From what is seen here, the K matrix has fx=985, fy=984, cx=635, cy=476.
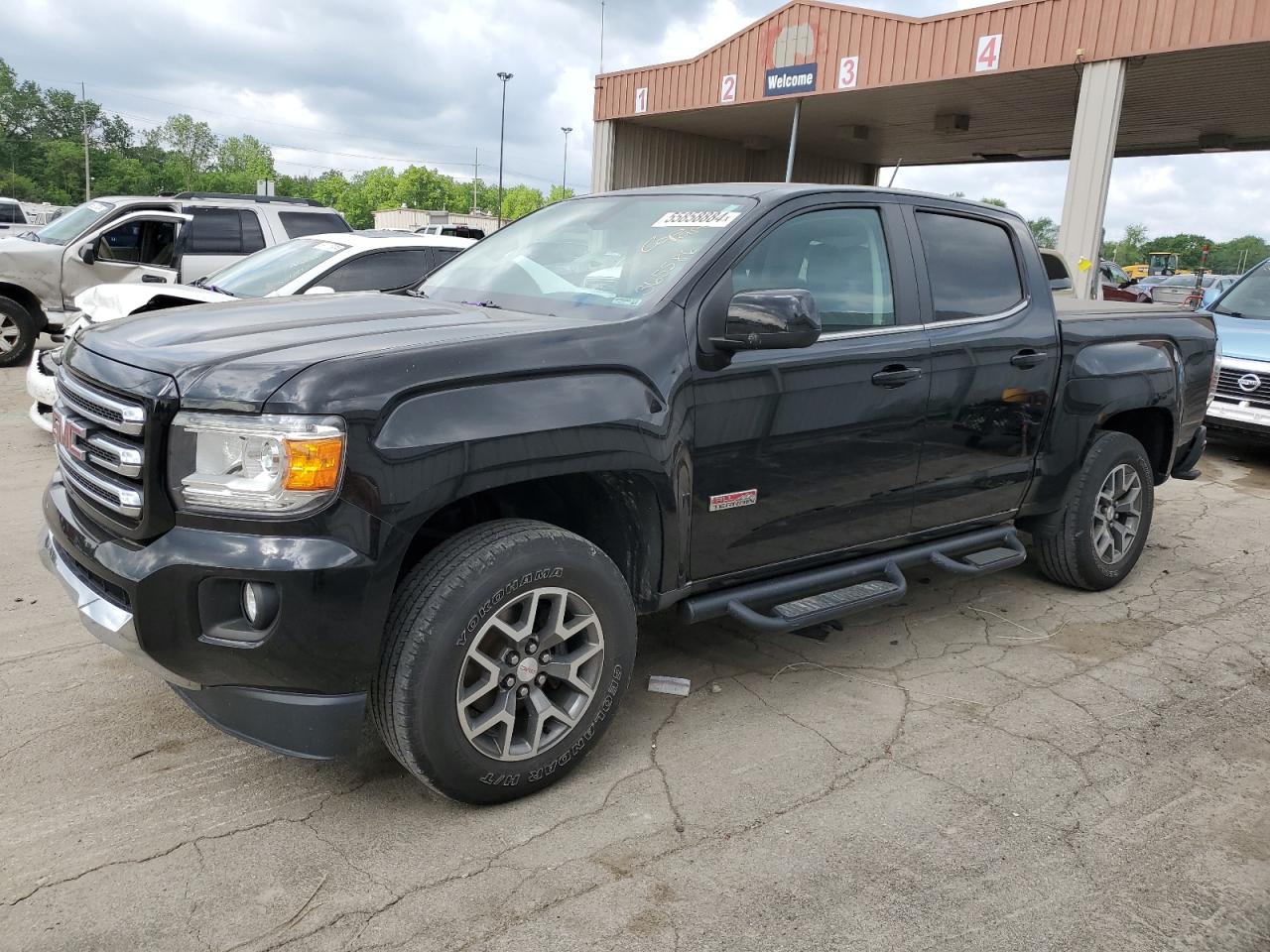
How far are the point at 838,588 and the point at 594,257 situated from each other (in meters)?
1.59

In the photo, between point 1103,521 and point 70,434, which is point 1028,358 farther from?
point 70,434

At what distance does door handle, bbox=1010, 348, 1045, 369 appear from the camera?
4.38 meters

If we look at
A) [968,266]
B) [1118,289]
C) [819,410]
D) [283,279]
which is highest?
[968,266]

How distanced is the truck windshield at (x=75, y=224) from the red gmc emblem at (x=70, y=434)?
9.27m

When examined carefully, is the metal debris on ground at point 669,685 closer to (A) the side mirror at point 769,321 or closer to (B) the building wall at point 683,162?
(A) the side mirror at point 769,321

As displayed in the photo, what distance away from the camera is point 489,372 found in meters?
2.77

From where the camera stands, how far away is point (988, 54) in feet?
51.2

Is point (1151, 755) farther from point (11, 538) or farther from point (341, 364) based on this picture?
point (11, 538)

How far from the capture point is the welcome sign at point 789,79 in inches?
726

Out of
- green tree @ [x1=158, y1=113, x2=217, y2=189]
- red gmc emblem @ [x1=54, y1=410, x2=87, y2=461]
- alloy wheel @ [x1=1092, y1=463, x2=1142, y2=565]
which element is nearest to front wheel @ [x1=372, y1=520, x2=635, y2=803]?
red gmc emblem @ [x1=54, y1=410, x2=87, y2=461]

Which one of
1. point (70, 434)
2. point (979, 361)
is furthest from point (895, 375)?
point (70, 434)

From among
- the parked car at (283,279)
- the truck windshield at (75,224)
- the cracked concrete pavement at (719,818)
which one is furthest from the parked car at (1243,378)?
the truck windshield at (75,224)

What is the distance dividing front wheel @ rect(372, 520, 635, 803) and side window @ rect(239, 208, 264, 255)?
917cm

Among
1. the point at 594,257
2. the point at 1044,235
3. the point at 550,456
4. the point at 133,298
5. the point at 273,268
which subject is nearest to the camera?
the point at 550,456
